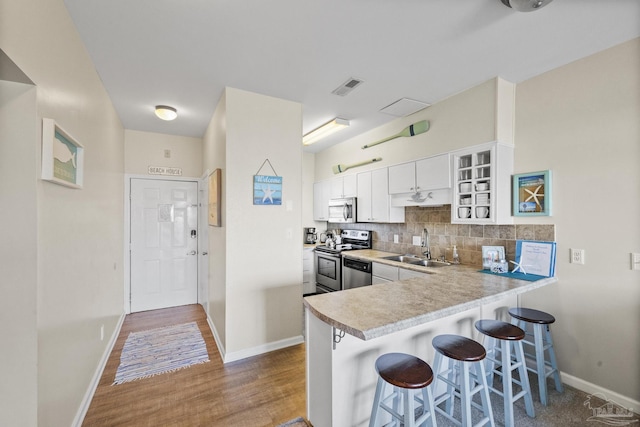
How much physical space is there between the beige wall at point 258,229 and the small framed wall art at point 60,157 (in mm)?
1112

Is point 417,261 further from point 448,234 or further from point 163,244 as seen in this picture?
point 163,244

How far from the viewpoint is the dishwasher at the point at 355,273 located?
11.6 ft

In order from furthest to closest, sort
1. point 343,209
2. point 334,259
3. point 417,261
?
point 343,209, point 334,259, point 417,261

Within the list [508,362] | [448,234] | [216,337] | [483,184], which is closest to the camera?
[508,362]

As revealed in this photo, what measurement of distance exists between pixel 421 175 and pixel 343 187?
5.10 feet

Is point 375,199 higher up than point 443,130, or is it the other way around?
point 443,130

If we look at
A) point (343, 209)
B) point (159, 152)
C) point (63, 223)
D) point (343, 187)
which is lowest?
point (63, 223)

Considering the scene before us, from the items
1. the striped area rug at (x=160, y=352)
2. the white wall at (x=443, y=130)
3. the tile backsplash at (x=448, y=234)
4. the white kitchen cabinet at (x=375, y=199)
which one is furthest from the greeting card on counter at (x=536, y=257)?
the striped area rug at (x=160, y=352)

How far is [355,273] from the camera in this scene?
12.3 ft

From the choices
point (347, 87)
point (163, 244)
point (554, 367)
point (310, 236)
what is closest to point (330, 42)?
point (347, 87)

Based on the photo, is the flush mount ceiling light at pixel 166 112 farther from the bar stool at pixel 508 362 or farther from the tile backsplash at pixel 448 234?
the bar stool at pixel 508 362

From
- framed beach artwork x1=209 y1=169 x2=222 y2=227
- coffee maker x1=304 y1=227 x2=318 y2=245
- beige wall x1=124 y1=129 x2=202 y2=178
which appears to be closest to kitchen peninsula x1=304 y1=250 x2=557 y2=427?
framed beach artwork x1=209 y1=169 x2=222 y2=227

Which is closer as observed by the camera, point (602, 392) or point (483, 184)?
point (602, 392)

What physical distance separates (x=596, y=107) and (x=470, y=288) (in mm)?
1729
